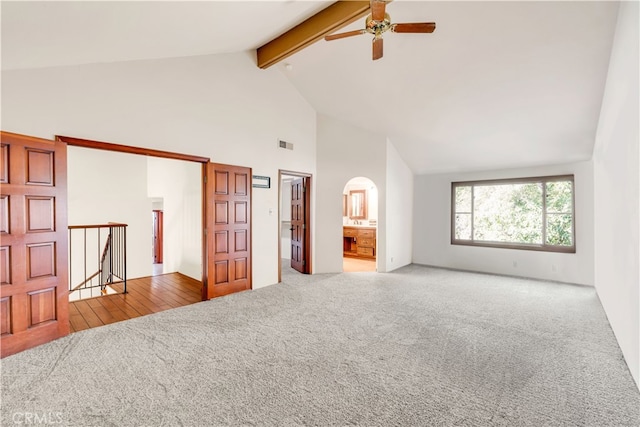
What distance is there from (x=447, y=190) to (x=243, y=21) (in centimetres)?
556

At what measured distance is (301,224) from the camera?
6.13 m

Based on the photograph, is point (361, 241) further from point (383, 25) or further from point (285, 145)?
point (383, 25)

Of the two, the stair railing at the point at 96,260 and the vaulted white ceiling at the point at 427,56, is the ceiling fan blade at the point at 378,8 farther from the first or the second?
the stair railing at the point at 96,260

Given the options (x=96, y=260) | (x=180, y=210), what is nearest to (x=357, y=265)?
(x=180, y=210)

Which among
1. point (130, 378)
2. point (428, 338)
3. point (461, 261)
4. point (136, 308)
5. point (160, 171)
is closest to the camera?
point (130, 378)

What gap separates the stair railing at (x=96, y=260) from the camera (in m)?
5.23

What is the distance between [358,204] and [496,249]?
385 centimetres

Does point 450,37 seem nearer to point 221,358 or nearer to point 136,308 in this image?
point 221,358

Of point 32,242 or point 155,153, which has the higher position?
point 155,153

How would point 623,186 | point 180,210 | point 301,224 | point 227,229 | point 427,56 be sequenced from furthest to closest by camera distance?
point 301,224 → point 180,210 → point 227,229 → point 427,56 → point 623,186

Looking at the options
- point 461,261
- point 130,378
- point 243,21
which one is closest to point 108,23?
point 243,21

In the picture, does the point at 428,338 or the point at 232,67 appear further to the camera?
the point at 232,67

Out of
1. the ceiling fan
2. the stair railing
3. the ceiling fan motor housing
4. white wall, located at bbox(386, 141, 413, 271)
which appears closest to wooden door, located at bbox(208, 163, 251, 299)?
the stair railing

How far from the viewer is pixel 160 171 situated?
6.18 metres
